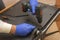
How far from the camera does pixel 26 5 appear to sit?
1470 mm

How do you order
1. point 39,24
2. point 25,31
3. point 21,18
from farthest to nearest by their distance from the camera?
point 21,18 < point 39,24 < point 25,31

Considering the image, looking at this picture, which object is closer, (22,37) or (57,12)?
(22,37)

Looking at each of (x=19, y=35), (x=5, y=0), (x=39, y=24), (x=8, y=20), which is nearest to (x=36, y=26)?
(x=39, y=24)

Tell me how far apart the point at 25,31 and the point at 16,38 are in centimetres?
10

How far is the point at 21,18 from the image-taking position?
4.59 ft

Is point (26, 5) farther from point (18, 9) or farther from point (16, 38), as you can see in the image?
point (16, 38)

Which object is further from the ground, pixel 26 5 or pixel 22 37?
pixel 26 5

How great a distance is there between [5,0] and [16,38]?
103 centimetres

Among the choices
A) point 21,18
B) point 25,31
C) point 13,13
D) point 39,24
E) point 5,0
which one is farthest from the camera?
point 5,0

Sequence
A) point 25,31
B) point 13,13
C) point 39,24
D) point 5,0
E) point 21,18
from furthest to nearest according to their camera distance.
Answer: point 5,0 → point 13,13 → point 21,18 → point 39,24 → point 25,31

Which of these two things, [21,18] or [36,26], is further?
[21,18]

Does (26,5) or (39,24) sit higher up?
(26,5)

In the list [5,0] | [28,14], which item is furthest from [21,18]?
[5,0]

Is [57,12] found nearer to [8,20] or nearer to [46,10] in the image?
[46,10]
